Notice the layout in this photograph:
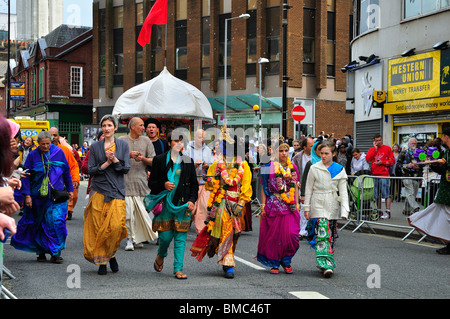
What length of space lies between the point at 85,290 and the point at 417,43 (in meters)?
16.8

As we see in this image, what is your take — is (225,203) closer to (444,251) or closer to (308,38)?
(444,251)

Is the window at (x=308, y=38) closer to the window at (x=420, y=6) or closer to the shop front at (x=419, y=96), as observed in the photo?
the shop front at (x=419, y=96)

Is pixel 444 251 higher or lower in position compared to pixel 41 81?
lower

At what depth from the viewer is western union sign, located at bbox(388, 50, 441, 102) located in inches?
779

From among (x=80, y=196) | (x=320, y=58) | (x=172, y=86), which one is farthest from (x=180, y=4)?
(x=172, y=86)

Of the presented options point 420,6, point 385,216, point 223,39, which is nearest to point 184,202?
point 385,216

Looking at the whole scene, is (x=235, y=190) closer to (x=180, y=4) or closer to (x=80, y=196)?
(x=80, y=196)

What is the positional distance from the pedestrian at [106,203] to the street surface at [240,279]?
1.06ft

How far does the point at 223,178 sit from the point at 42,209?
9.06 feet

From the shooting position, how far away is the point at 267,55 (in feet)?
132

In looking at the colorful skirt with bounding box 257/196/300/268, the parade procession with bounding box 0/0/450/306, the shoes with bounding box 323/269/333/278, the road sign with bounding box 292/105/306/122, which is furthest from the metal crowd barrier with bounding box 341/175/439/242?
the road sign with bounding box 292/105/306/122

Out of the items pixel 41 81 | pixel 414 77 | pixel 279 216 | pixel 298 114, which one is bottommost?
pixel 279 216

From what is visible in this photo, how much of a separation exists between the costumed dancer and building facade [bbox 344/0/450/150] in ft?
41.2

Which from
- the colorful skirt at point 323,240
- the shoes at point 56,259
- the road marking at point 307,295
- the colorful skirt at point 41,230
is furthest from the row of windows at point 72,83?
the road marking at point 307,295
